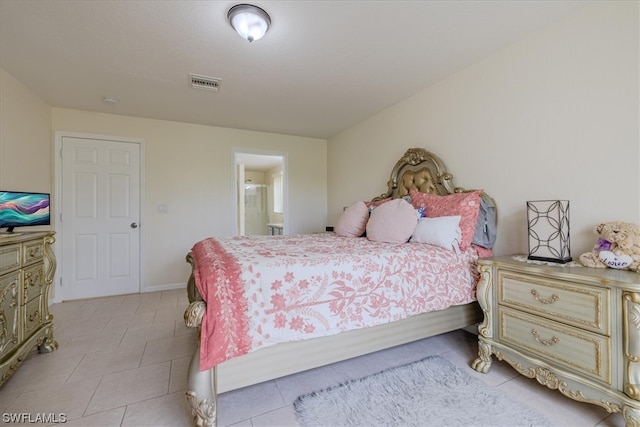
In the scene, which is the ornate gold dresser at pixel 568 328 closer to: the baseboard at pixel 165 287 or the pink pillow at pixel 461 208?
the pink pillow at pixel 461 208

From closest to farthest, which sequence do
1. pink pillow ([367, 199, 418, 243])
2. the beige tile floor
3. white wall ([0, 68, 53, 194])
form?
the beige tile floor, pink pillow ([367, 199, 418, 243]), white wall ([0, 68, 53, 194])

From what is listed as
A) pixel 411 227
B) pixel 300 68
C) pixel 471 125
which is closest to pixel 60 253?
pixel 300 68

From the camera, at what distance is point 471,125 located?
97.7 inches

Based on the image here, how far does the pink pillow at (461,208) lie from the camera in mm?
2170

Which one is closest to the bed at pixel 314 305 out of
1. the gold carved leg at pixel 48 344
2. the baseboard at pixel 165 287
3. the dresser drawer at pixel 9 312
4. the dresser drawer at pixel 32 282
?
the dresser drawer at pixel 9 312

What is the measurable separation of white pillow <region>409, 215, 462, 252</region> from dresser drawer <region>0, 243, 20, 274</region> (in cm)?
276

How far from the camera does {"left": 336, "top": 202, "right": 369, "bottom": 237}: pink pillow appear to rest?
9.55 feet

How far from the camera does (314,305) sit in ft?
5.03

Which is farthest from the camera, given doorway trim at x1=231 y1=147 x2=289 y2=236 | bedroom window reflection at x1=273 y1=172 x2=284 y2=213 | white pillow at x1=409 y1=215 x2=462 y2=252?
bedroom window reflection at x1=273 y1=172 x2=284 y2=213

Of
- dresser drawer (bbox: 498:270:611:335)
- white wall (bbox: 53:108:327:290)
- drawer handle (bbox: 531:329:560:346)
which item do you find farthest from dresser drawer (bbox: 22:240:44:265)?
drawer handle (bbox: 531:329:560:346)

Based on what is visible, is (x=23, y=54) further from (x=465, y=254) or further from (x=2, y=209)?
(x=465, y=254)

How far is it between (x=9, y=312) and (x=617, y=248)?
3.56m

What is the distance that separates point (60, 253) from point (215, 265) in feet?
10.8

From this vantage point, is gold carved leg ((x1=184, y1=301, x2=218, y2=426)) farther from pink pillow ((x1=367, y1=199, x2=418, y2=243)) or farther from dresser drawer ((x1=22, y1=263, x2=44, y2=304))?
pink pillow ((x1=367, y1=199, x2=418, y2=243))
